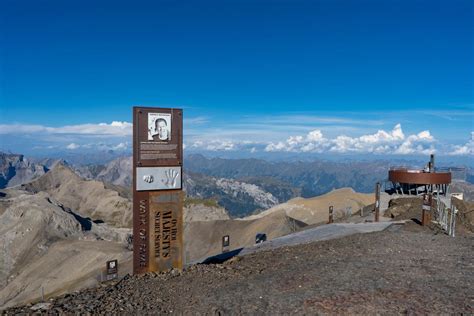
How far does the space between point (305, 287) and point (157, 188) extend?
476 cm

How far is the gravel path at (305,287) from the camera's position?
8.58 m

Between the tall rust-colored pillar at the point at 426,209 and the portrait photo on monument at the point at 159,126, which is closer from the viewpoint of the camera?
the portrait photo on monument at the point at 159,126

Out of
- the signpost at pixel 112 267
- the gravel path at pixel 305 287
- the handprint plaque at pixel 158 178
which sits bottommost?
the signpost at pixel 112 267

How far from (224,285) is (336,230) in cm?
1300

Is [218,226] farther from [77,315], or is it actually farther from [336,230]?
[77,315]

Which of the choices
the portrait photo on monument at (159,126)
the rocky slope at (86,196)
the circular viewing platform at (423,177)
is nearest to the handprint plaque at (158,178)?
the portrait photo on monument at (159,126)

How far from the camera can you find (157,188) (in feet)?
39.3

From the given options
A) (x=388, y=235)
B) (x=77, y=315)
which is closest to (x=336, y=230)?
(x=388, y=235)

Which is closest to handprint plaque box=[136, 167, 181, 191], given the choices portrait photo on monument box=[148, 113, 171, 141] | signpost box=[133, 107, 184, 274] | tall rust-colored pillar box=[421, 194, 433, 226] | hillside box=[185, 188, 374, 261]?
signpost box=[133, 107, 184, 274]

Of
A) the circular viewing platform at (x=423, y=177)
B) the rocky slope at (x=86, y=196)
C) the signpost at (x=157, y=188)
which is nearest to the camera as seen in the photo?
the signpost at (x=157, y=188)

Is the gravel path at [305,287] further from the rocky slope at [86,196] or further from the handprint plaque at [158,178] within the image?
the rocky slope at [86,196]

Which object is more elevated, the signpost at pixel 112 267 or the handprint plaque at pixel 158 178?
the handprint plaque at pixel 158 178

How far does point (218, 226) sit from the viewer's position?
56.3 metres

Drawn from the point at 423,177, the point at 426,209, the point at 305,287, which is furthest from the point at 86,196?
the point at 305,287
